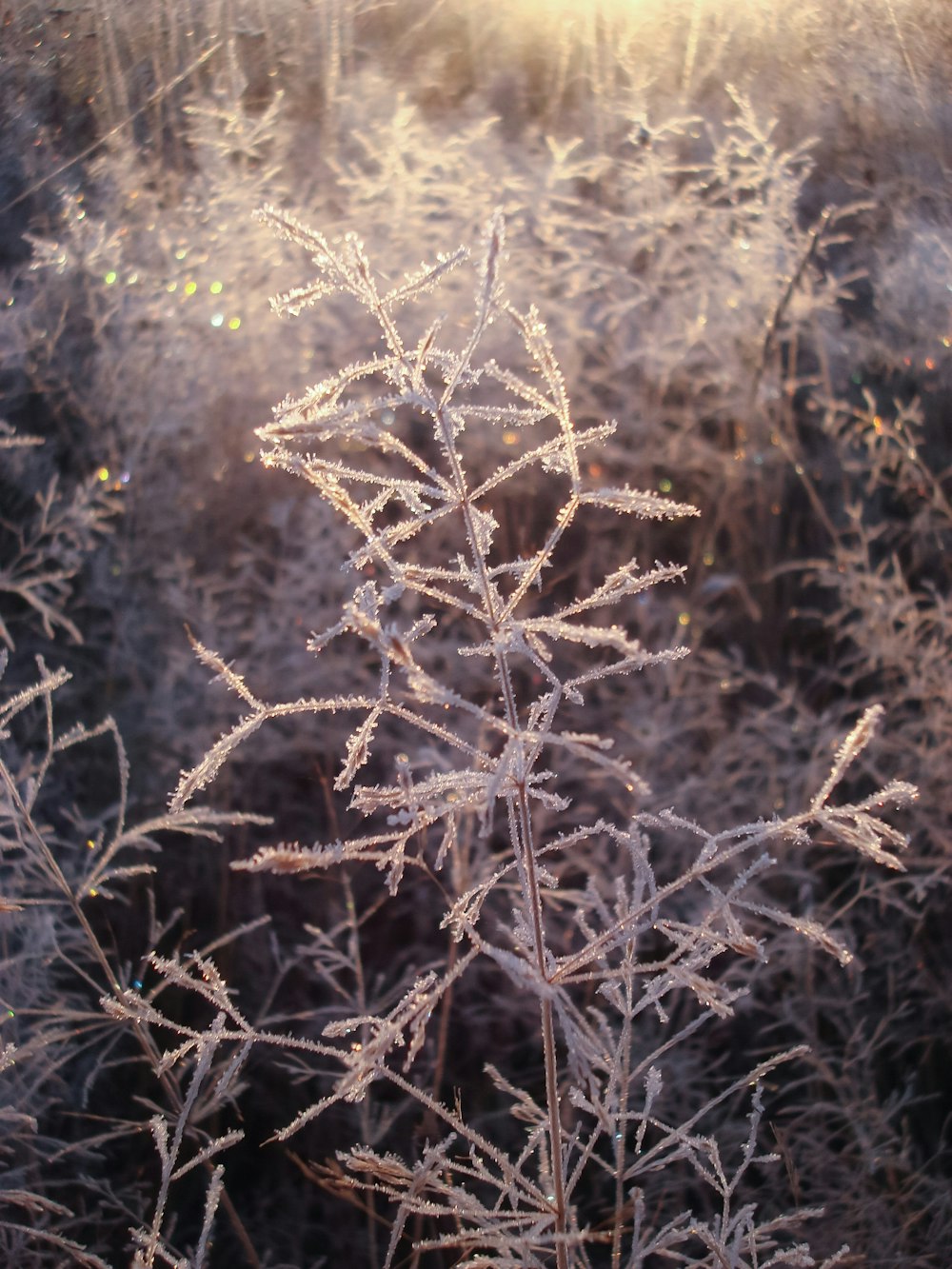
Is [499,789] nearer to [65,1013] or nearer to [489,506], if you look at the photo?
[65,1013]

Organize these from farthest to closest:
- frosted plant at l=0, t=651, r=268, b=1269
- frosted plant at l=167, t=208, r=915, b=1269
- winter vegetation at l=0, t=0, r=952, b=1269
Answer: winter vegetation at l=0, t=0, r=952, b=1269, frosted plant at l=0, t=651, r=268, b=1269, frosted plant at l=167, t=208, r=915, b=1269

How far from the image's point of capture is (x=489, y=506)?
1.70 metres

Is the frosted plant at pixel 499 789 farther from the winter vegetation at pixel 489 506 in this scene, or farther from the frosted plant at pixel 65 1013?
the winter vegetation at pixel 489 506

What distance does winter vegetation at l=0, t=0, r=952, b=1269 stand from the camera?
1.32 metres

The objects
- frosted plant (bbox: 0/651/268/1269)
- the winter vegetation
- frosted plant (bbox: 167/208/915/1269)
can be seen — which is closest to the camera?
frosted plant (bbox: 167/208/915/1269)

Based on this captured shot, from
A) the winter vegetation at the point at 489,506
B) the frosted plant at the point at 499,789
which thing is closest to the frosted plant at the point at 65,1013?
the winter vegetation at the point at 489,506

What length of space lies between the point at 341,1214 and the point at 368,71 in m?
1.83

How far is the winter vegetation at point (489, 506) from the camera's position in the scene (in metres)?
1.32

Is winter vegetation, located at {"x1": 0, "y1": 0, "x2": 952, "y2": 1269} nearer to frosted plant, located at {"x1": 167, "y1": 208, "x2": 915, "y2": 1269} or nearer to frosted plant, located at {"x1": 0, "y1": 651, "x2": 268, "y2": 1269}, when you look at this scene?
frosted plant, located at {"x1": 0, "y1": 651, "x2": 268, "y2": 1269}

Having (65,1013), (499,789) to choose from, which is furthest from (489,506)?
(499,789)

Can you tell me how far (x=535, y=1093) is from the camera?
1.28 metres

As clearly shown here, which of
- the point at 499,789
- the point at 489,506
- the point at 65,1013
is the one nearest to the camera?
the point at 499,789

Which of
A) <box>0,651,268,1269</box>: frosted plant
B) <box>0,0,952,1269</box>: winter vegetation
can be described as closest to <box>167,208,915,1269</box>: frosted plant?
<box>0,651,268,1269</box>: frosted plant

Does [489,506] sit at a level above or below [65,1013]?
below
